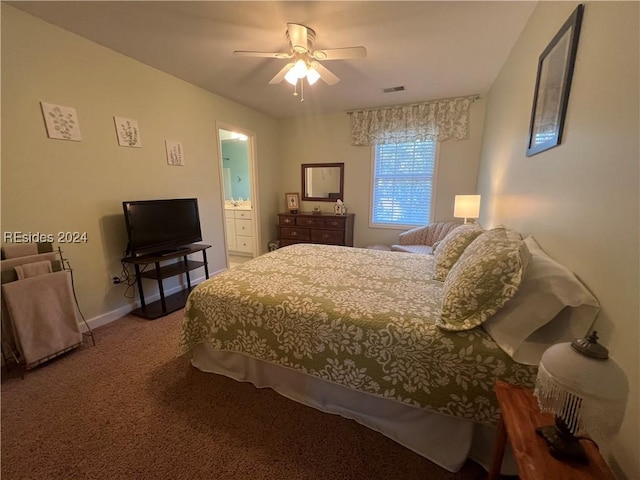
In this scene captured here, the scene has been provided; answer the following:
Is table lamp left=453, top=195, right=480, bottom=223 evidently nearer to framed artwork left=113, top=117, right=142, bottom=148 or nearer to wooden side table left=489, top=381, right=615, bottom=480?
wooden side table left=489, top=381, right=615, bottom=480

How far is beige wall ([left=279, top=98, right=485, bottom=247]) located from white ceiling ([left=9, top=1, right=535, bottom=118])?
85 centimetres

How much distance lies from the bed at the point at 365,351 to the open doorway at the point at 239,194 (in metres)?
2.35

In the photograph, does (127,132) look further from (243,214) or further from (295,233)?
(295,233)

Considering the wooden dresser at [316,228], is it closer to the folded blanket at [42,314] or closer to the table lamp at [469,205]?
the table lamp at [469,205]

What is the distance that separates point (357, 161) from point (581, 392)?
4.00m

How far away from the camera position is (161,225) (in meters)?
2.72

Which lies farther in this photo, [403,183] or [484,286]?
[403,183]

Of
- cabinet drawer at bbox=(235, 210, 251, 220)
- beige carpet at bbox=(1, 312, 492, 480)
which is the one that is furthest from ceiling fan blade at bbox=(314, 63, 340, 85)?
cabinet drawer at bbox=(235, 210, 251, 220)

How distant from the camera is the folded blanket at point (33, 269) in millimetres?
1791

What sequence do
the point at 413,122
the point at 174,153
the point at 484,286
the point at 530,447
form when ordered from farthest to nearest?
the point at 413,122 < the point at 174,153 < the point at 484,286 < the point at 530,447

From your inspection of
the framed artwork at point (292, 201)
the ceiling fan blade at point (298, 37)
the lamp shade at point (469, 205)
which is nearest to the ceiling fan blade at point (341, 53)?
the ceiling fan blade at point (298, 37)

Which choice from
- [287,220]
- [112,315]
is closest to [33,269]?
[112,315]

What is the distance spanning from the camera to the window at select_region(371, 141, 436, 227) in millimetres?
3959

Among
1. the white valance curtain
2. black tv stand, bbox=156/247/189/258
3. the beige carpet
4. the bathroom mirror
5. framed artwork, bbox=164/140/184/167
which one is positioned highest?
the white valance curtain
